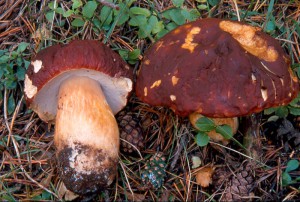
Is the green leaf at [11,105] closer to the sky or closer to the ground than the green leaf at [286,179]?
closer to the sky

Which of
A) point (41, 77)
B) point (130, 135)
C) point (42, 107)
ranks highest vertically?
point (41, 77)

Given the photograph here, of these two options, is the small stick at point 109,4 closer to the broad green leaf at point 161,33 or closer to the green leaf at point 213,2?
the broad green leaf at point 161,33

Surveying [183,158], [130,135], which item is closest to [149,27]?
[130,135]

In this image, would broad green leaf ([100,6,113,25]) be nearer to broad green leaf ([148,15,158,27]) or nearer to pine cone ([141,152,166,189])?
broad green leaf ([148,15,158,27])

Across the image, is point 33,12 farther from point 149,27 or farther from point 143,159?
point 143,159

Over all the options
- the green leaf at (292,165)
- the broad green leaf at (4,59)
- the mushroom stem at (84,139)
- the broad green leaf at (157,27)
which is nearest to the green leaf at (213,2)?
the broad green leaf at (157,27)

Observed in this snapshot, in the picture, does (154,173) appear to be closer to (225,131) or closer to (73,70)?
(225,131)
